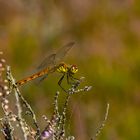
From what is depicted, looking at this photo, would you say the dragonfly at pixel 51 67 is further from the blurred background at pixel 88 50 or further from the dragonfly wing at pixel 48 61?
the blurred background at pixel 88 50

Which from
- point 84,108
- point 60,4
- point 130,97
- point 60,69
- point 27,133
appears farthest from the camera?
point 60,4

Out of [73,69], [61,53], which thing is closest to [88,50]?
[61,53]

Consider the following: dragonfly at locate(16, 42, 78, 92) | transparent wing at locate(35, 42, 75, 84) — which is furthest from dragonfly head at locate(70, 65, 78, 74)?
transparent wing at locate(35, 42, 75, 84)

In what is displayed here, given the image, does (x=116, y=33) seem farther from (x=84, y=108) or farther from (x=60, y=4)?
(x=84, y=108)

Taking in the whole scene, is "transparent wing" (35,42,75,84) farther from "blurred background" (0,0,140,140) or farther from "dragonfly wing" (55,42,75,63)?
"blurred background" (0,0,140,140)

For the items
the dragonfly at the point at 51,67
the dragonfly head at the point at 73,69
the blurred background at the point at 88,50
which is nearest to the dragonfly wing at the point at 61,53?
the dragonfly at the point at 51,67

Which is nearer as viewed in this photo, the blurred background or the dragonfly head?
the dragonfly head

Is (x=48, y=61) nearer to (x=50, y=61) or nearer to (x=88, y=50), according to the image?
(x=50, y=61)

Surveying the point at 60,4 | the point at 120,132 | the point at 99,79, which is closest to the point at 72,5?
the point at 60,4
